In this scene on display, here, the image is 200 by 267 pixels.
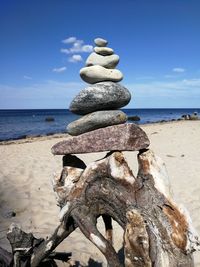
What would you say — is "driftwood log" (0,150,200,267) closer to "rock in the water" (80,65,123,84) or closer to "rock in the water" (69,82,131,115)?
"rock in the water" (69,82,131,115)

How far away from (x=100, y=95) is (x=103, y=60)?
0.61 m

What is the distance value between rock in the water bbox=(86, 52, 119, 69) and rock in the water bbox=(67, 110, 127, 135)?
700 millimetres

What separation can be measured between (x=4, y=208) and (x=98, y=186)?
3640 millimetres

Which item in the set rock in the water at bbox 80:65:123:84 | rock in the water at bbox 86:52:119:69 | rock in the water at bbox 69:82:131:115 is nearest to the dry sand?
rock in the water at bbox 69:82:131:115

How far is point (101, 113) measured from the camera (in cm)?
411

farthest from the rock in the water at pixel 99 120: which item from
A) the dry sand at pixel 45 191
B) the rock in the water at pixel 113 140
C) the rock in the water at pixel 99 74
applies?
the dry sand at pixel 45 191

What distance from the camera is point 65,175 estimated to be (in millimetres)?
4215

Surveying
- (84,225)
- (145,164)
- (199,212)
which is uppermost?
(145,164)

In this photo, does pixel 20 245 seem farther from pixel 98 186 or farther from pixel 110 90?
pixel 110 90

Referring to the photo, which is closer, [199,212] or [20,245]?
[20,245]

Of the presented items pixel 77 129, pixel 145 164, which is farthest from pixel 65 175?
pixel 145 164

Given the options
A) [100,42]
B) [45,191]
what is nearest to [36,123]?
[45,191]

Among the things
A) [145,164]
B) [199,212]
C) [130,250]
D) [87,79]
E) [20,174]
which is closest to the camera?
[130,250]

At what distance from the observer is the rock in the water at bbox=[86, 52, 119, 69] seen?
4.43 meters
